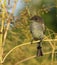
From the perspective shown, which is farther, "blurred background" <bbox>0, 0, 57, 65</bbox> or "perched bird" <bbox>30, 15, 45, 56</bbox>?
"perched bird" <bbox>30, 15, 45, 56</bbox>

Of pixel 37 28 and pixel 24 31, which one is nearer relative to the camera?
pixel 24 31

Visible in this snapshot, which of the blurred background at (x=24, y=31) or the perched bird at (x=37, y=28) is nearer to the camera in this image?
the blurred background at (x=24, y=31)

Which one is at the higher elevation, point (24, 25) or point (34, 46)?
point (24, 25)

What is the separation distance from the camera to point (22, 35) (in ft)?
10.8

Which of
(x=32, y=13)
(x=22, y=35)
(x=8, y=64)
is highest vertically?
(x=32, y=13)

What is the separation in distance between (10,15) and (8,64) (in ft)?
2.40

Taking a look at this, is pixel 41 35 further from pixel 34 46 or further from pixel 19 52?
pixel 19 52

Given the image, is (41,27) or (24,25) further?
(41,27)

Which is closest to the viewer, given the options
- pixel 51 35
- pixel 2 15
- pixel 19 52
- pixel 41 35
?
pixel 2 15

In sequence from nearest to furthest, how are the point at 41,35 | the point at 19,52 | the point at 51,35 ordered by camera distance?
the point at 51,35
the point at 19,52
the point at 41,35

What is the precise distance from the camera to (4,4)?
2.72 metres

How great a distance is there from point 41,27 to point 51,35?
0.74 metres

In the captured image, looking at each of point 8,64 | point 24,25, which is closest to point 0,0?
point 24,25

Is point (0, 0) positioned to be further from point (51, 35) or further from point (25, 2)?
point (51, 35)
